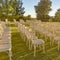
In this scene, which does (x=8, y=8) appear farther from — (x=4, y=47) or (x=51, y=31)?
(x=4, y=47)

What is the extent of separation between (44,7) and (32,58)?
3181cm

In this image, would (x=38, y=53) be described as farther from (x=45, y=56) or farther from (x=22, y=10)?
(x=22, y=10)

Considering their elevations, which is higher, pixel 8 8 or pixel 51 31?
pixel 8 8

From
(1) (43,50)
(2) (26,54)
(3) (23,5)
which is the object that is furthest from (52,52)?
(3) (23,5)

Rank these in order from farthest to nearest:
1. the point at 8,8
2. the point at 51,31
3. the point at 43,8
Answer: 1. the point at 43,8
2. the point at 8,8
3. the point at 51,31

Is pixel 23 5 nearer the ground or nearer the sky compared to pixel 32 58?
nearer the sky

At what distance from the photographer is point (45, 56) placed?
6.89 m

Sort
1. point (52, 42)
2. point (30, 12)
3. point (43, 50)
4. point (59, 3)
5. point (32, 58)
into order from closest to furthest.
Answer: point (32, 58)
point (43, 50)
point (52, 42)
point (59, 3)
point (30, 12)

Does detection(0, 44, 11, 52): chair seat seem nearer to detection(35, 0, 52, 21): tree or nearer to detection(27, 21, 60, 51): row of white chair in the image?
detection(27, 21, 60, 51): row of white chair

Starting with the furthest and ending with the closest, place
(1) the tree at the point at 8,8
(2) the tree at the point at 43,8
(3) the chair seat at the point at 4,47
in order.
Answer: (2) the tree at the point at 43,8 → (1) the tree at the point at 8,8 → (3) the chair seat at the point at 4,47

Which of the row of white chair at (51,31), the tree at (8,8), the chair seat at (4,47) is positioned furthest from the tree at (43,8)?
the chair seat at (4,47)

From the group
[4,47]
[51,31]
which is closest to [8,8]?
[51,31]

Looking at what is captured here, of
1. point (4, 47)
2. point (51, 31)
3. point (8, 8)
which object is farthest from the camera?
point (8, 8)

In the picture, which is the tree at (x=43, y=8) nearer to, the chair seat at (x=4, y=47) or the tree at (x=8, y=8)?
the tree at (x=8, y=8)
